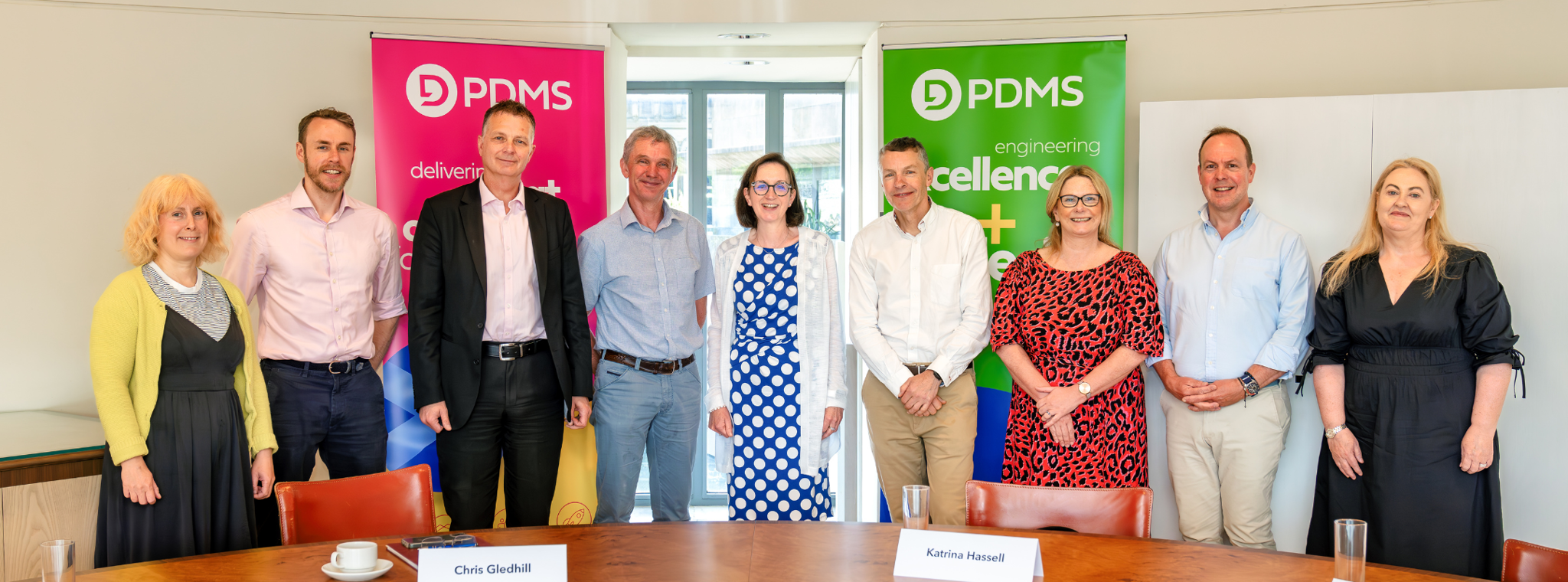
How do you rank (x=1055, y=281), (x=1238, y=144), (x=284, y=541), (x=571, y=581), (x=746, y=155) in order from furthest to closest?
1. (x=746, y=155)
2. (x=1238, y=144)
3. (x=1055, y=281)
4. (x=284, y=541)
5. (x=571, y=581)

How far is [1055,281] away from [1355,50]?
2.17 m

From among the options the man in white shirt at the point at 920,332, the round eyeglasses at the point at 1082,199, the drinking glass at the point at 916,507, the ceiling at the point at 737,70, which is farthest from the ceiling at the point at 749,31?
the drinking glass at the point at 916,507

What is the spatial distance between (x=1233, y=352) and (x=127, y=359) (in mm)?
3495

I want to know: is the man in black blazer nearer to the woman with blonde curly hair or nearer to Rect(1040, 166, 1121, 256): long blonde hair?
the woman with blonde curly hair

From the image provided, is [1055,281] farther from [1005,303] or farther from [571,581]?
[571,581]

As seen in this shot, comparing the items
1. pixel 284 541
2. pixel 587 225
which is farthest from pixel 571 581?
pixel 587 225

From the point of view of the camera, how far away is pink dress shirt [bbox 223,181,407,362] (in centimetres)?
302

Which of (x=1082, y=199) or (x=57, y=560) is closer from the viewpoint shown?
(x=57, y=560)

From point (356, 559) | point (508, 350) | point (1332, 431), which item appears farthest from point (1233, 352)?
point (356, 559)

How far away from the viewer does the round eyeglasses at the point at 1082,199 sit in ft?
10.3

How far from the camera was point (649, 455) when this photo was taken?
134 inches

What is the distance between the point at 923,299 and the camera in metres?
3.32

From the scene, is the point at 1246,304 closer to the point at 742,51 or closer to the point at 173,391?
the point at 742,51

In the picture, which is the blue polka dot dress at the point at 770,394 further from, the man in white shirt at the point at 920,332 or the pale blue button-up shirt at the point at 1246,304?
the pale blue button-up shirt at the point at 1246,304
